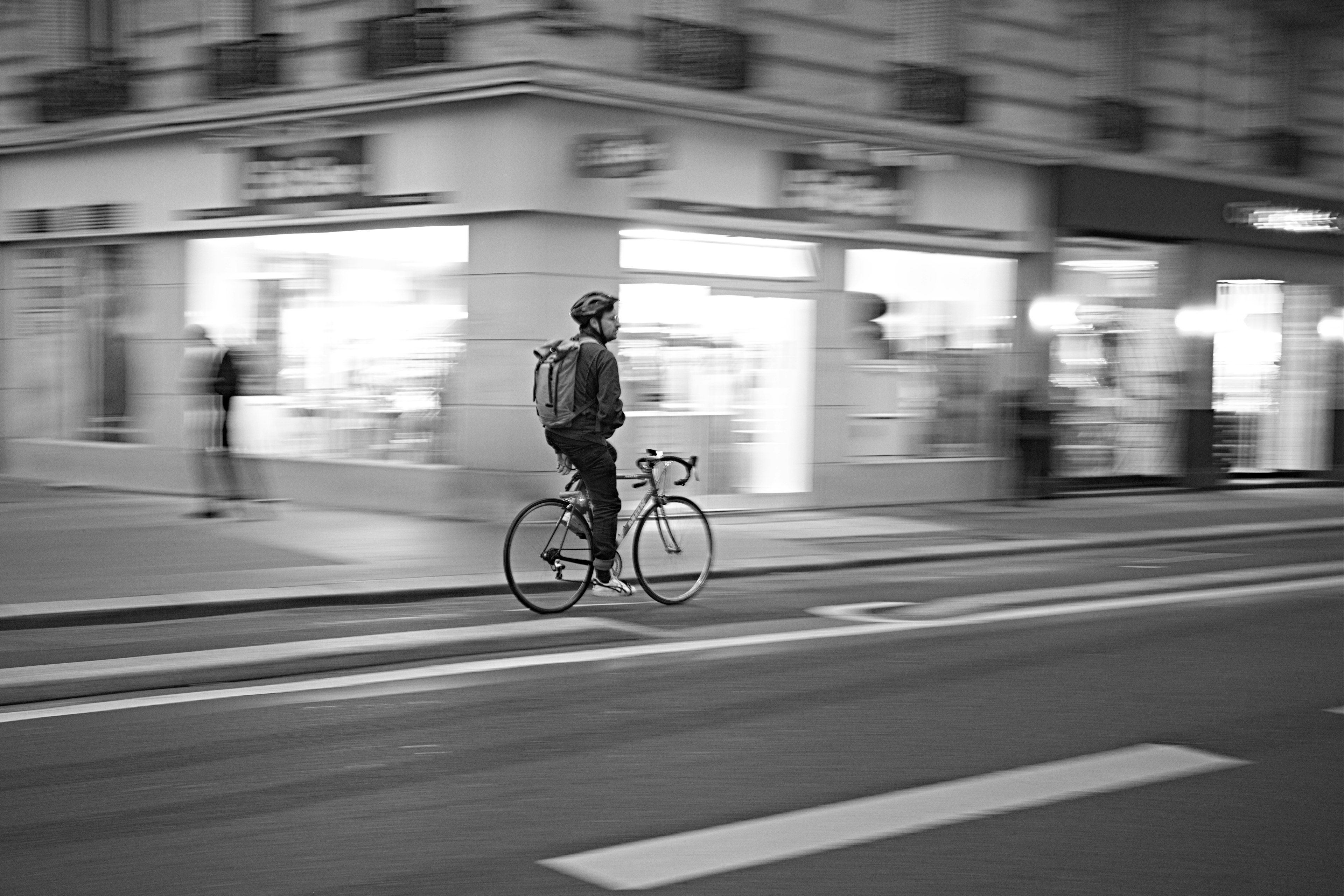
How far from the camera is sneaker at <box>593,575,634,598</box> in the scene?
370 inches

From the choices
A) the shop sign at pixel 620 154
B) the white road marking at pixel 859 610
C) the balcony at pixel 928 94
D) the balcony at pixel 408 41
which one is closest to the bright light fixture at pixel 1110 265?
the balcony at pixel 928 94

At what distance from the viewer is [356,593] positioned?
9547 millimetres

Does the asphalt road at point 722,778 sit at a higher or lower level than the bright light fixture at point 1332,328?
lower

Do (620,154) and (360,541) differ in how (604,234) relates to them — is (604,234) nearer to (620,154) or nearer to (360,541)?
(620,154)

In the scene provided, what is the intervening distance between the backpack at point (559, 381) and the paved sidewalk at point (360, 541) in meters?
1.56

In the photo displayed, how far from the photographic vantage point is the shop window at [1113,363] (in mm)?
19219

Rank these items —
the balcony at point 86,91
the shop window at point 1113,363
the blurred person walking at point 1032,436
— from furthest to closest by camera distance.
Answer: the shop window at point 1113,363 < the blurred person walking at point 1032,436 < the balcony at point 86,91

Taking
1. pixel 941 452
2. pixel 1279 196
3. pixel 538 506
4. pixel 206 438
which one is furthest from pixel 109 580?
pixel 1279 196

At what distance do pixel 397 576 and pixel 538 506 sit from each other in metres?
1.69

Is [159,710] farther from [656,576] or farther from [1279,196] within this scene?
[1279,196]

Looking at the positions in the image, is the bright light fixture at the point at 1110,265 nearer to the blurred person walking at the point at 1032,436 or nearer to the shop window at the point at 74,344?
the blurred person walking at the point at 1032,436

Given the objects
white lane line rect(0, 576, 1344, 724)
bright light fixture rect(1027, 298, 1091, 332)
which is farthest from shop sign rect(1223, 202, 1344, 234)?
white lane line rect(0, 576, 1344, 724)

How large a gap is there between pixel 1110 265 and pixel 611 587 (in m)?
12.5

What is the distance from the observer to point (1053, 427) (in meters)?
18.9
